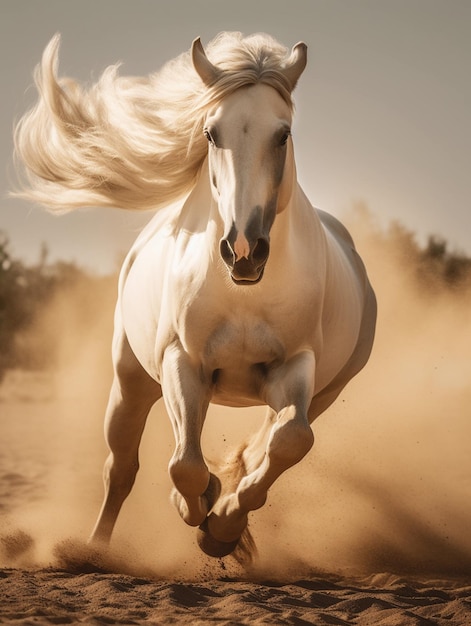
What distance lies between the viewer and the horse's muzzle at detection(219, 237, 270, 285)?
4.74 meters

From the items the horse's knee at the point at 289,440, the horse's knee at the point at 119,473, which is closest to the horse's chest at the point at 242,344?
the horse's knee at the point at 289,440

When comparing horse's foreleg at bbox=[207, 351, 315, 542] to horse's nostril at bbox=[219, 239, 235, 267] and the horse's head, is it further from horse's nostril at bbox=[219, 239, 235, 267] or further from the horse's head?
horse's nostril at bbox=[219, 239, 235, 267]

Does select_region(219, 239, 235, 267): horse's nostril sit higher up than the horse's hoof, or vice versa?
select_region(219, 239, 235, 267): horse's nostril

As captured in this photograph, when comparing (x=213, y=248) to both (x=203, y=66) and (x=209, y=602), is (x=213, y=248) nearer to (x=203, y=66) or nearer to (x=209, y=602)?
(x=203, y=66)

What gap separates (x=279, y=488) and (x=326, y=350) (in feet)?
9.47

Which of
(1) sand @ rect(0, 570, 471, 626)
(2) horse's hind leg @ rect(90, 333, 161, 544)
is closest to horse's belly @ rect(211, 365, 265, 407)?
(1) sand @ rect(0, 570, 471, 626)

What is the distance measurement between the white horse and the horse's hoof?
13mm

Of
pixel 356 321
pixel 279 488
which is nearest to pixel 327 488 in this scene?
pixel 279 488

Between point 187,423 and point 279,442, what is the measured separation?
0.49 m

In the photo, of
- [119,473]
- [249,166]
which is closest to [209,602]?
[249,166]

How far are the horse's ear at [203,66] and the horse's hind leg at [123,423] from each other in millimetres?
2059

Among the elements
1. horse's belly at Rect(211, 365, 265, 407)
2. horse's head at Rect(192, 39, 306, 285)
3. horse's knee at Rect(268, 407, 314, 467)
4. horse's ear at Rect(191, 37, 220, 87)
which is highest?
horse's ear at Rect(191, 37, 220, 87)

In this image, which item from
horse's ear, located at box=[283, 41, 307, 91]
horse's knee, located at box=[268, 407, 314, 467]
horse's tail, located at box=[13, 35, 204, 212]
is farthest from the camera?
horse's tail, located at box=[13, 35, 204, 212]

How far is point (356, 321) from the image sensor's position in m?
6.57
